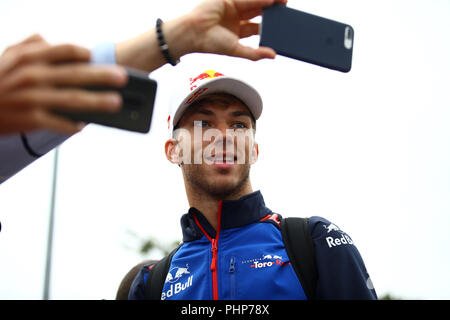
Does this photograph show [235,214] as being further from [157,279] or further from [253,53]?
[253,53]

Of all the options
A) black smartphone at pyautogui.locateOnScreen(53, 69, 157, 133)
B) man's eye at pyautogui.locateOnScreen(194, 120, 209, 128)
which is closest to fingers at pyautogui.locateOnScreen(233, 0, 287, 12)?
black smartphone at pyautogui.locateOnScreen(53, 69, 157, 133)

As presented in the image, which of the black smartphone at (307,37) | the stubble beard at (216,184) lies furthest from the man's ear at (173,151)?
the black smartphone at (307,37)

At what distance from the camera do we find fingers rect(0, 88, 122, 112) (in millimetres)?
999

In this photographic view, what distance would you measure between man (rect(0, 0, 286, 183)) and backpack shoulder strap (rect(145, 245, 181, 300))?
1308 millimetres

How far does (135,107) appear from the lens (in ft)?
4.01

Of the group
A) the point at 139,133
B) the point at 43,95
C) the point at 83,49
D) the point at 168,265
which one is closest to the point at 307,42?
the point at 139,133

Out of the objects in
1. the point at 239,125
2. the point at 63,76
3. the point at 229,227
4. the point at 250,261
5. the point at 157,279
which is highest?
the point at 239,125

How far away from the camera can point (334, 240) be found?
2352mm

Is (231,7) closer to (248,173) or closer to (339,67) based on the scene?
(339,67)

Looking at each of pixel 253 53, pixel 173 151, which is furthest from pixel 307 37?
pixel 173 151

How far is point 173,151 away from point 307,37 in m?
1.63

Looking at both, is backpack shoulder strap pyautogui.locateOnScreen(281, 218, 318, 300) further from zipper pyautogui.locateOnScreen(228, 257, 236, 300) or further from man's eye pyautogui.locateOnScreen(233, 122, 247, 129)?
man's eye pyautogui.locateOnScreen(233, 122, 247, 129)

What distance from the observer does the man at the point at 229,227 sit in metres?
2.30

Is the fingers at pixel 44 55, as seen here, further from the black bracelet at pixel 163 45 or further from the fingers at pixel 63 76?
the black bracelet at pixel 163 45
